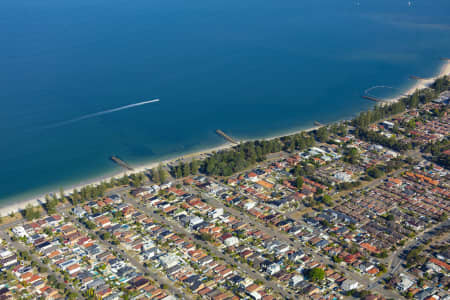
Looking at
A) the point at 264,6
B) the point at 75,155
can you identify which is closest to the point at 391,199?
the point at 75,155

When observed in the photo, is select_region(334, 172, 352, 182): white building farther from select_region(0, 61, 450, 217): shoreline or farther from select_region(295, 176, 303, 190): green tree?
select_region(0, 61, 450, 217): shoreline

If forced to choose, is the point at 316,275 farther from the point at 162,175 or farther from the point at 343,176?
the point at 162,175

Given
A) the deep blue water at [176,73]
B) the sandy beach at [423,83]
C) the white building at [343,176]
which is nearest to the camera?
the white building at [343,176]

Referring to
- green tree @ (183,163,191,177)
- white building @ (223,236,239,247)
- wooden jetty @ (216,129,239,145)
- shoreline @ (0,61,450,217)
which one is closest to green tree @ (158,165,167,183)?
green tree @ (183,163,191,177)

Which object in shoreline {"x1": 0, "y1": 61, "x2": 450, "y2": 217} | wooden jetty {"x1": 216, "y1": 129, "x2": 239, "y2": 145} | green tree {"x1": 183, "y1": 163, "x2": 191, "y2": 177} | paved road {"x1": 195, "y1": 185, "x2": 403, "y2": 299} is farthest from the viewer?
wooden jetty {"x1": 216, "y1": 129, "x2": 239, "y2": 145}

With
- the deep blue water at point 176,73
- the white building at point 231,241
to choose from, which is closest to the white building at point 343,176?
the white building at point 231,241

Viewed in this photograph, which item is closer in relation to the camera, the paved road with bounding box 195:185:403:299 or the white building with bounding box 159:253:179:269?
the paved road with bounding box 195:185:403:299

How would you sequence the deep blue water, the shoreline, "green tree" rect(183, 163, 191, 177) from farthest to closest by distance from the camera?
the deep blue water → "green tree" rect(183, 163, 191, 177) → the shoreline

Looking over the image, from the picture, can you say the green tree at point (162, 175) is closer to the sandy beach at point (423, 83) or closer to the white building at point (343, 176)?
the white building at point (343, 176)

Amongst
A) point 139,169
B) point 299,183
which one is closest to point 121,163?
point 139,169
